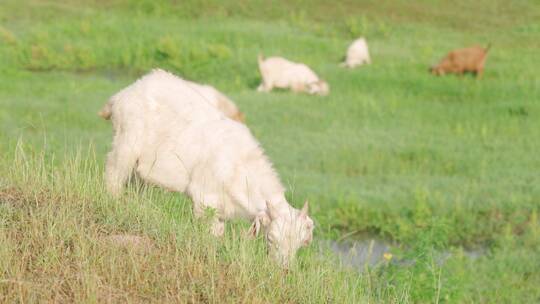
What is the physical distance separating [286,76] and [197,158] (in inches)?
439

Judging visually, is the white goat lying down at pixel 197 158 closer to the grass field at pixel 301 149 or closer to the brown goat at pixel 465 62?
the grass field at pixel 301 149

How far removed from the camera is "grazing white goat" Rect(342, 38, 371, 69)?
21109mm

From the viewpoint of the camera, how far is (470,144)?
605 inches

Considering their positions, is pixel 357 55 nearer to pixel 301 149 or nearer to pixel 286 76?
pixel 286 76

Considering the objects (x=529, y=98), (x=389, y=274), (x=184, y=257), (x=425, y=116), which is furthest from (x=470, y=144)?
(x=184, y=257)

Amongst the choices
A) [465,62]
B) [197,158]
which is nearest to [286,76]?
[465,62]

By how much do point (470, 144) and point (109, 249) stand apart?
9.86 meters

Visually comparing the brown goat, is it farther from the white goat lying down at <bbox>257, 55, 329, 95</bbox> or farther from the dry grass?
the dry grass

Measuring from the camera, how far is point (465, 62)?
20.1 m

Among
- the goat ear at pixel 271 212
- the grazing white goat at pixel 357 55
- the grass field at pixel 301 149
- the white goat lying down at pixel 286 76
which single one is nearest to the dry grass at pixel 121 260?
the grass field at pixel 301 149

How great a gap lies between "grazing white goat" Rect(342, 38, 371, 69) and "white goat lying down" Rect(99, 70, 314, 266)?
11.8 meters

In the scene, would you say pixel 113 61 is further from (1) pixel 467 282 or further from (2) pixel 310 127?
(1) pixel 467 282

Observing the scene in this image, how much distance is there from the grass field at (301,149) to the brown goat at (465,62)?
0.28 metres

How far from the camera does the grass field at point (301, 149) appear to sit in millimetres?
6578
